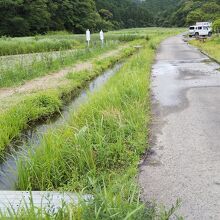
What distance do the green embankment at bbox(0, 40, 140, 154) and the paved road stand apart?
2.69 metres

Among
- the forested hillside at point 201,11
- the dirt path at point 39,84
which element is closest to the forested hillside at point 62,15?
the forested hillside at point 201,11

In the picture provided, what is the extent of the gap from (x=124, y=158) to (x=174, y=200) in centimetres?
128

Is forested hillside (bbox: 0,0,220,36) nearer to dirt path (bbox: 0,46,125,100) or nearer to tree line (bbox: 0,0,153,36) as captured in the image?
tree line (bbox: 0,0,153,36)

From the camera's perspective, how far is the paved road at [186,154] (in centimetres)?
388

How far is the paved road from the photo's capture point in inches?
153

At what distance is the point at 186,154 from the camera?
517cm

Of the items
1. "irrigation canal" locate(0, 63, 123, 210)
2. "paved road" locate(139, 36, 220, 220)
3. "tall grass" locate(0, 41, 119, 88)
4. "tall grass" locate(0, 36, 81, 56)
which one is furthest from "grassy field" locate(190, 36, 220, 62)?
"irrigation canal" locate(0, 63, 123, 210)

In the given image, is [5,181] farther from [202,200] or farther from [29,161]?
[202,200]

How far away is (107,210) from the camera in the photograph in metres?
3.03

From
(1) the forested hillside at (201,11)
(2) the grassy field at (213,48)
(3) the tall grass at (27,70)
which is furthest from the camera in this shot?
(1) the forested hillside at (201,11)

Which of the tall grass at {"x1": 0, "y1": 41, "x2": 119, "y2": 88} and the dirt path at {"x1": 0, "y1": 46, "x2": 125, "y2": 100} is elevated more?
the tall grass at {"x1": 0, "y1": 41, "x2": 119, "y2": 88}

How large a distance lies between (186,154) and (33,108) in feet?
15.0

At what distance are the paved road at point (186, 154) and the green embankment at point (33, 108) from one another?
2.69 metres

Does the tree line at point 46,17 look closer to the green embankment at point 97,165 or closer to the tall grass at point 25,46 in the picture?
the tall grass at point 25,46
